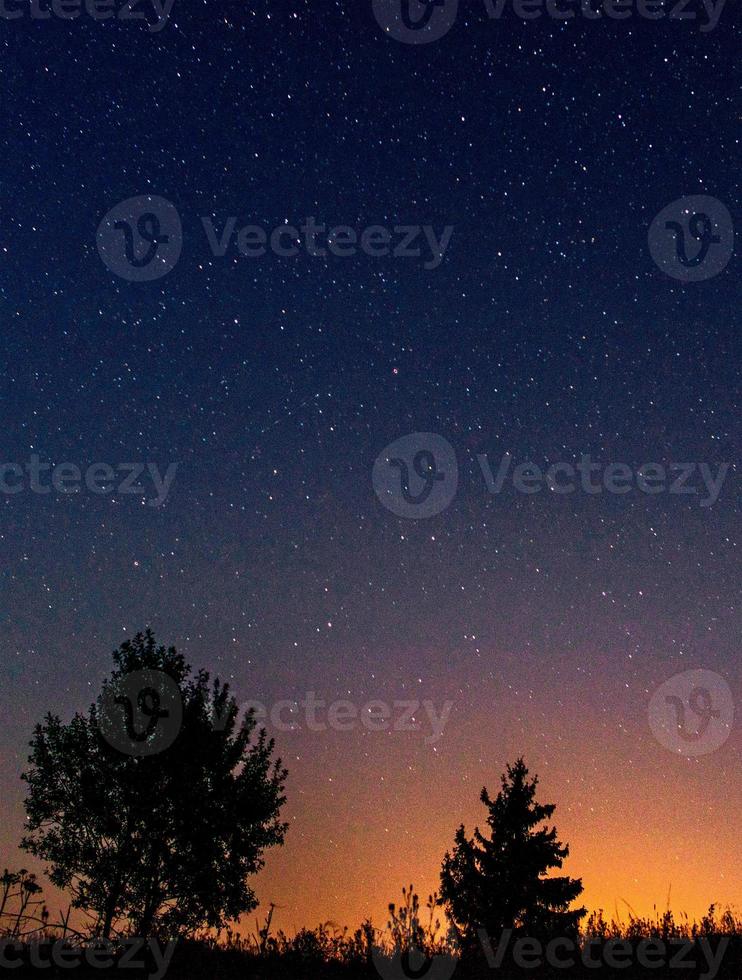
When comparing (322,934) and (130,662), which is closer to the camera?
(322,934)

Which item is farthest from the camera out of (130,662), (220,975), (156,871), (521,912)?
(521,912)

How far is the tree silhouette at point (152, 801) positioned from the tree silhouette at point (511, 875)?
928cm

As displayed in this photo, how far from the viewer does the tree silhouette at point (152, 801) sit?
2400 cm

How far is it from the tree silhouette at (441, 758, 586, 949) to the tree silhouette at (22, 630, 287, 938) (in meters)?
9.28

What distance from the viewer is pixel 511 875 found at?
30.9 m

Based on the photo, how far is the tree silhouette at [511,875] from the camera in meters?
30.5

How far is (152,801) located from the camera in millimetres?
24328

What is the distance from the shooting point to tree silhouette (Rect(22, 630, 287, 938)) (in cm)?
2400

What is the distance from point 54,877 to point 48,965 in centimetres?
1376

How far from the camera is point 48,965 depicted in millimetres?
12211

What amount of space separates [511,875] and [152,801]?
45.5 ft

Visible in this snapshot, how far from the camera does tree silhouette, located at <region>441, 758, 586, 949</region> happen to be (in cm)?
3053

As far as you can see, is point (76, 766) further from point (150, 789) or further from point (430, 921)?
point (430, 921)

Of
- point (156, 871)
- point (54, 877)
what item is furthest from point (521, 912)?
point (54, 877)
